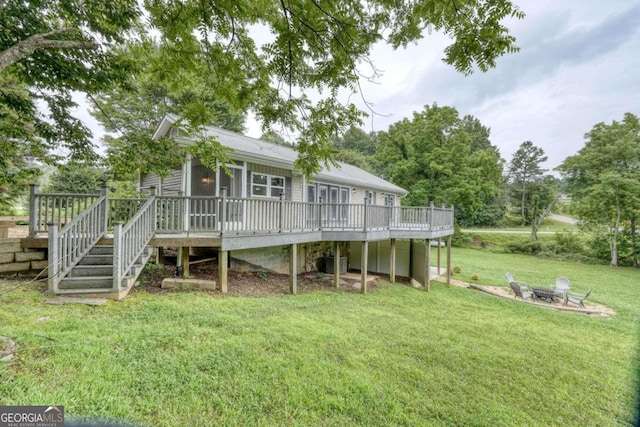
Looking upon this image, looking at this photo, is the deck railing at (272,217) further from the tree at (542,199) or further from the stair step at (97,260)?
the tree at (542,199)

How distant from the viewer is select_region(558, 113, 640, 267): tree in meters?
19.1

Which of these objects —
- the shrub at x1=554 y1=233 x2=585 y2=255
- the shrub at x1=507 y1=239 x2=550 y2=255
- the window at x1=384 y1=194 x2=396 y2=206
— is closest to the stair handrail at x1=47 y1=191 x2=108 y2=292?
the window at x1=384 y1=194 x2=396 y2=206

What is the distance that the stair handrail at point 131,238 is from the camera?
515cm

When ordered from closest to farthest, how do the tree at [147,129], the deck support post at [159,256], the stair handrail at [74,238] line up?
the tree at [147,129]
the stair handrail at [74,238]
the deck support post at [159,256]

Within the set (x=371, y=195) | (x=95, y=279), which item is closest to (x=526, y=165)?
(x=371, y=195)

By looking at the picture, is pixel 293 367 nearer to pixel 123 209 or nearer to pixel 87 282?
pixel 87 282

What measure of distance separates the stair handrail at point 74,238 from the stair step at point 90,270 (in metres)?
0.12

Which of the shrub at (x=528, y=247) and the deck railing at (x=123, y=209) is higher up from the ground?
the deck railing at (x=123, y=209)

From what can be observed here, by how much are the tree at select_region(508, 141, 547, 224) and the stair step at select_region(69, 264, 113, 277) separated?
165 ft

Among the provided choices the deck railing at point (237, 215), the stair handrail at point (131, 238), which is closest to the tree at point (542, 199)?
the deck railing at point (237, 215)

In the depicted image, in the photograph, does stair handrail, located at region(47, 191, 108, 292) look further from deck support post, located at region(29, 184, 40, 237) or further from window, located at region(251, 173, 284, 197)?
window, located at region(251, 173, 284, 197)

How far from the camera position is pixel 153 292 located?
6086 mm

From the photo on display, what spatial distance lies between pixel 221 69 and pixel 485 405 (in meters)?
5.48

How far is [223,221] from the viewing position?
6520 mm
